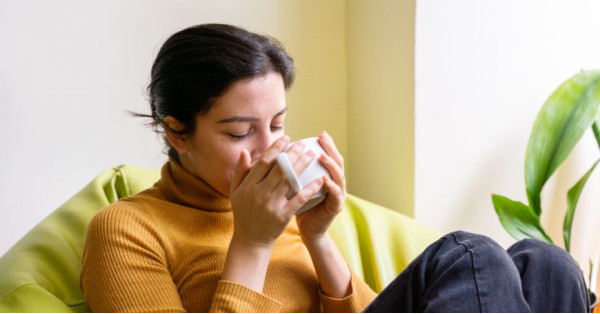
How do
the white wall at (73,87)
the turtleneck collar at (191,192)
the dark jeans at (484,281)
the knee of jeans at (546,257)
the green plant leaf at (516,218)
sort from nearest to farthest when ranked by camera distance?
the dark jeans at (484,281)
the knee of jeans at (546,257)
the turtleneck collar at (191,192)
the white wall at (73,87)
the green plant leaf at (516,218)

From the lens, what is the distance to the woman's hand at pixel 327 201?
3.26 ft

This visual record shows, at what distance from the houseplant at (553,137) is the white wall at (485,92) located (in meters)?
0.17

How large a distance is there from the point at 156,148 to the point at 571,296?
104 cm

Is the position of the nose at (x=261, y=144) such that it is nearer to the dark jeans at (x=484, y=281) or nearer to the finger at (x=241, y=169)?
the finger at (x=241, y=169)

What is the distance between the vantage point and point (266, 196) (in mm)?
943

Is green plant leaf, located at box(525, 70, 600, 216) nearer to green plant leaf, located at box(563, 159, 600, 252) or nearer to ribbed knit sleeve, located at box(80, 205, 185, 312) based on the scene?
green plant leaf, located at box(563, 159, 600, 252)

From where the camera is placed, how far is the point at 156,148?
5.56 feet

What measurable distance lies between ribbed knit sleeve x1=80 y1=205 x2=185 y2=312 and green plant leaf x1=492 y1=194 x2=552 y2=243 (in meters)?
0.93

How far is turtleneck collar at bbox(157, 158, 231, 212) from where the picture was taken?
43.4 inches

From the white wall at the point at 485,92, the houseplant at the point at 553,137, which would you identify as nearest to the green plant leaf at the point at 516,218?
the houseplant at the point at 553,137

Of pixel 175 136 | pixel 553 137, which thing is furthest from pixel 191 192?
pixel 553 137

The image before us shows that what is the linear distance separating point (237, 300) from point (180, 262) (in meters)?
0.14

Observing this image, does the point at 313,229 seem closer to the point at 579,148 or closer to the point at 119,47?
the point at 119,47

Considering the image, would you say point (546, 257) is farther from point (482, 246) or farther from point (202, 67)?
point (202, 67)
